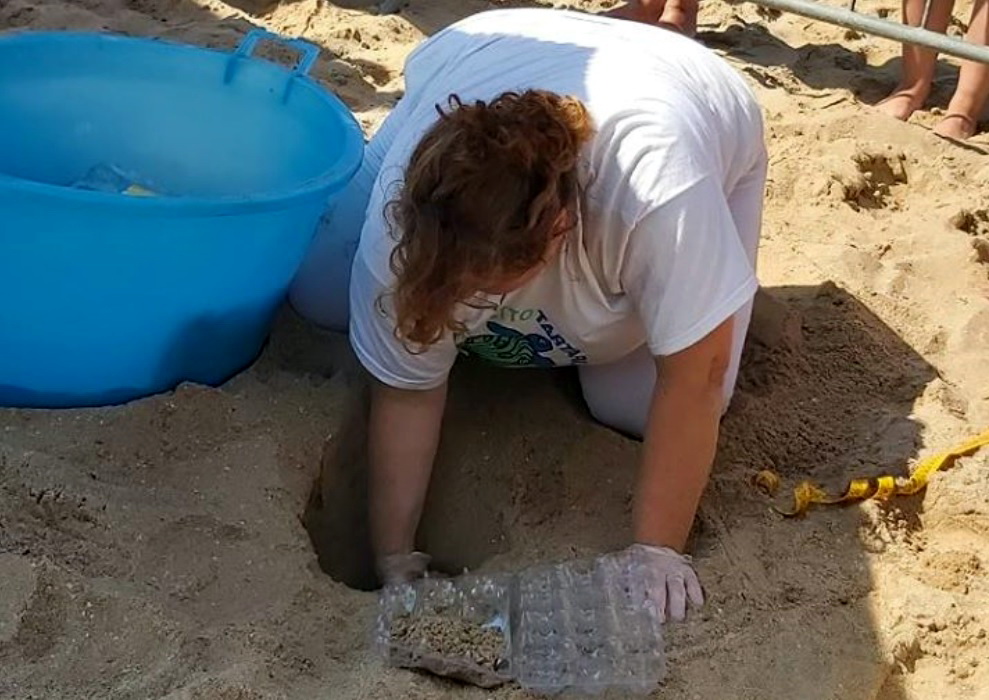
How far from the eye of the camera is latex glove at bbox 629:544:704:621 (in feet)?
5.34

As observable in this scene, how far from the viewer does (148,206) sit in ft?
5.25

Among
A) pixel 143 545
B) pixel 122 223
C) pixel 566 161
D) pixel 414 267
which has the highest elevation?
pixel 566 161

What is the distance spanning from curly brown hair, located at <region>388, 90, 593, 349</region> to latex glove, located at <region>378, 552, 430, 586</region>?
470mm

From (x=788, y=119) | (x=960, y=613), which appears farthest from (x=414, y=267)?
(x=788, y=119)

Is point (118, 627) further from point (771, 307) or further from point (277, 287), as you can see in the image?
point (771, 307)

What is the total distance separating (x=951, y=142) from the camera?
2820 millimetres

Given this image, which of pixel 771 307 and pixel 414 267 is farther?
pixel 771 307

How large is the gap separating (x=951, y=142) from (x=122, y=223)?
1.85m

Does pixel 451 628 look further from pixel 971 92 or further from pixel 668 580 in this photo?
pixel 971 92

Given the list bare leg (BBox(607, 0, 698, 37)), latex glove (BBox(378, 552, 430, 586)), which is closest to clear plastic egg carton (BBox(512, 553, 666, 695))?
latex glove (BBox(378, 552, 430, 586))

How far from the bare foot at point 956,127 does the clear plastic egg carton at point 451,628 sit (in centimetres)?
166

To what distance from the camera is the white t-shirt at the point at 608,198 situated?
1.54 metres

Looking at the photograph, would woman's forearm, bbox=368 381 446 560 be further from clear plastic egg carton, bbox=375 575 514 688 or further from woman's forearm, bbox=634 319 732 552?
woman's forearm, bbox=634 319 732 552

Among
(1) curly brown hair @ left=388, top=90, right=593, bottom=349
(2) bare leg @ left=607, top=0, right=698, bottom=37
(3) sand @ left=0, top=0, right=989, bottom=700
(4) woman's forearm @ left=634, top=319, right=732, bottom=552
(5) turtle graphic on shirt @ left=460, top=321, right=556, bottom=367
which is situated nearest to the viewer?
(1) curly brown hair @ left=388, top=90, right=593, bottom=349
